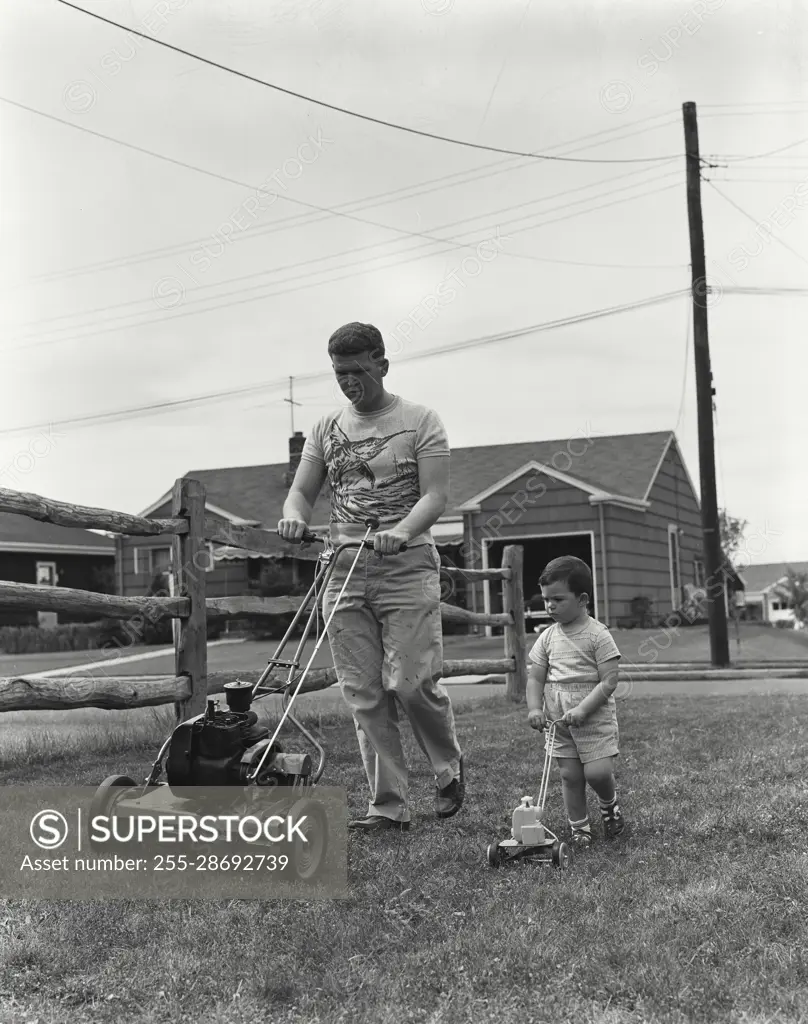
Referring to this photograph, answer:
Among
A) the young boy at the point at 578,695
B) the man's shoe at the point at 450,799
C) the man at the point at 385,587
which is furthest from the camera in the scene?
the man's shoe at the point at 450,799

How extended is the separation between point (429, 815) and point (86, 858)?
1568 millimetres

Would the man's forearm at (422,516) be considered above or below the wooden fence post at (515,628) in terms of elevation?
above

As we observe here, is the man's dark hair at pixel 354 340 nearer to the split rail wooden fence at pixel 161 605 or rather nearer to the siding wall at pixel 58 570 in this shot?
the split rail wooden fence at pixel 161 605

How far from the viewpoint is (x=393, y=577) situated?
4.57 meters

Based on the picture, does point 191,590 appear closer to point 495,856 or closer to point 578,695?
point 578,695

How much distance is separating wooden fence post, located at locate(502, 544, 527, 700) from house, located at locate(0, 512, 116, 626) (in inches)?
827

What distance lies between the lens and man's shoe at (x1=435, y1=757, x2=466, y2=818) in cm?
470

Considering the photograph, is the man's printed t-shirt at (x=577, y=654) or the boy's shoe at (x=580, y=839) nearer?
the boy's shoe at (x=580, y=839)

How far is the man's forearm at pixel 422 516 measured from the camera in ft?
14.1

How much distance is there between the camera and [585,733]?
4.44m

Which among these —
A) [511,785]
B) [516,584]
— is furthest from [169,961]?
[516,584]

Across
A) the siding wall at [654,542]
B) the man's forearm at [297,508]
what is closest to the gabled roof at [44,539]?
the siding wall at [654,542]

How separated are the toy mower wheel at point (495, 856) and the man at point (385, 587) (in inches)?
26.9

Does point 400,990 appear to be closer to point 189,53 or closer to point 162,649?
point 189,53
